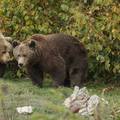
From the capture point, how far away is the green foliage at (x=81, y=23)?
993cm

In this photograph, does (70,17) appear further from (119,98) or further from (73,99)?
(73,99)

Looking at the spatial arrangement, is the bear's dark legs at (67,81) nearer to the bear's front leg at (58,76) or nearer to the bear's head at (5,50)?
the bear's front leg at (58,76)

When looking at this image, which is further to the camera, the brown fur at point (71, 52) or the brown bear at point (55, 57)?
the brown fur at point (71, 52)

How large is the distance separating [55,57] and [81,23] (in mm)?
803

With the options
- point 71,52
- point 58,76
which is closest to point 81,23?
point 71,52

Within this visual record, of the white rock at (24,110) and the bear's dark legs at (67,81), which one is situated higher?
the white rock at (24,110)

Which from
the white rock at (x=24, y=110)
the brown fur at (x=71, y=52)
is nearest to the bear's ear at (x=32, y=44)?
the brown fur at (x=71, y=52)

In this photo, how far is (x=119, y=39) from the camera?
32.3 ft

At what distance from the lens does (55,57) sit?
973 centimetres

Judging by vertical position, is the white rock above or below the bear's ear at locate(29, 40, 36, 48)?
below

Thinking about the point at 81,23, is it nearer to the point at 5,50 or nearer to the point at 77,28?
the point at 77,28

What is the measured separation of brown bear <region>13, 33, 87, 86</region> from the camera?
31.8 ft

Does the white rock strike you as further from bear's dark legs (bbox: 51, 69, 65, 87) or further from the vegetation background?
bear's dark legs (bbox: 51, 69, 65, 87)

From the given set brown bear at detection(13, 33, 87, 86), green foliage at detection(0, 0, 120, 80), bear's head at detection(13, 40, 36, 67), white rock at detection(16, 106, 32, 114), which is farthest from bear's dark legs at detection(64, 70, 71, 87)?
white rock at detection(16, 106, 32, 114)
